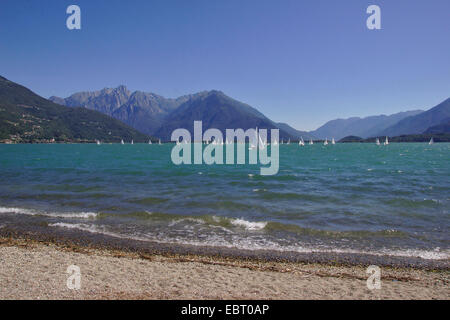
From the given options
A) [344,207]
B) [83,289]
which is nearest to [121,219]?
[83,289]

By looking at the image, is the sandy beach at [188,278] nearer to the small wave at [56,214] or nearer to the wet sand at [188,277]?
the wet sand at [188,277]

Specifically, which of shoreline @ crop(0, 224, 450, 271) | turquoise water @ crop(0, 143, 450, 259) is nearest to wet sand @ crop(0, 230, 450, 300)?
shoreline @ crop(0, 224, 450, 271)

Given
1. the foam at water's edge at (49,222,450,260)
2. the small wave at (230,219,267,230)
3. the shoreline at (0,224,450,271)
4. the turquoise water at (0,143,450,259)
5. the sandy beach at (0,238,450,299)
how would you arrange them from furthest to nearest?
the small wave at (230,219,267,230)
the turquoise water at (0,143,450,259)
the foam at water's edge at (49,222,450,260)
the shoreline at (0,224,450,271)
the sandy beach at (0,238,450,299)

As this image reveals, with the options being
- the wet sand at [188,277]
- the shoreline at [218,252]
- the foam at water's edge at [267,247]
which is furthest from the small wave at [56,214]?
the wet sand at [188,277]

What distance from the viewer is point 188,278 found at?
32.5ft

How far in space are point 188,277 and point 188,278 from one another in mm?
95

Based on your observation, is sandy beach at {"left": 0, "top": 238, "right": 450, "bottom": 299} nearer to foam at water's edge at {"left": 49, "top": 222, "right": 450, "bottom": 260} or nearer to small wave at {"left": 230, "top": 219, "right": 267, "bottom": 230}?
foam at water's edge at {"left": 49, "top": 222, "right": 450, "bottom": 260}

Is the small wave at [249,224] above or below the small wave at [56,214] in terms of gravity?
below

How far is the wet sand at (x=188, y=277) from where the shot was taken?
863cm

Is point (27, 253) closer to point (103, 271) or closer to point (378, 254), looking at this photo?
point (103, 271)

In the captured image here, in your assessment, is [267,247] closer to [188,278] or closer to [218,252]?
[218,252]

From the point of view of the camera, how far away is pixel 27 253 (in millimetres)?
12125

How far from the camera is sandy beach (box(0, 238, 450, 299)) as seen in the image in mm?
8609
